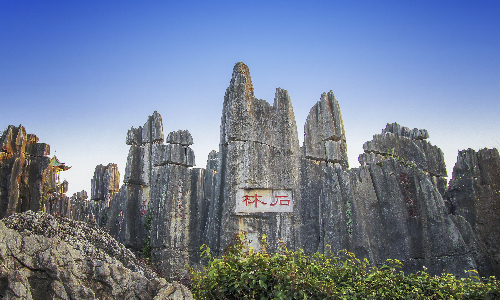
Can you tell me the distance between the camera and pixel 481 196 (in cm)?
1271

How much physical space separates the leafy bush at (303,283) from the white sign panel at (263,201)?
14.9 ft

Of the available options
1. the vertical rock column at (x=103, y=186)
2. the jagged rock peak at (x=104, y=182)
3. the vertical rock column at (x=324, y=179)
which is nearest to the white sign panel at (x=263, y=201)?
the vertical rock column at (x=324, y=179)

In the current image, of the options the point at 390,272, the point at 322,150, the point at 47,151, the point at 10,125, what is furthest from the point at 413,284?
the point at 10,125

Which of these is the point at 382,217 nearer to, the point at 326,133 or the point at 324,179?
the point at 324,179

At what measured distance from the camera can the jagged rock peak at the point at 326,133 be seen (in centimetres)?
1120

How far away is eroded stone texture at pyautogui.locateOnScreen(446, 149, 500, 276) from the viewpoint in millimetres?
11719

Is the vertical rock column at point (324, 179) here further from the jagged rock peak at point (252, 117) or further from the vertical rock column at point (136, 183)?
the vertical rock column at point (136, 183)

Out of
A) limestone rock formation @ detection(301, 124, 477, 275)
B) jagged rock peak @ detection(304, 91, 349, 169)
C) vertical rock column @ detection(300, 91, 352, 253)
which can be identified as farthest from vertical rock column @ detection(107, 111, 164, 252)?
limestone rock formation @ detection(301, 124, 477, 275)

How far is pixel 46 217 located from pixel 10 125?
5780mm

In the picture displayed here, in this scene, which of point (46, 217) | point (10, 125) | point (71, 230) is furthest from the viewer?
point (10, 125)

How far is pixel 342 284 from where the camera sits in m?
5.46

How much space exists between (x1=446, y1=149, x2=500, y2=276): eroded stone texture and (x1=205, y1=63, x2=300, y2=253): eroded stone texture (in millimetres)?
5993

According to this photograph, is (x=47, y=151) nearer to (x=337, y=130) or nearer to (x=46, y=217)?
(x=46, y=217)

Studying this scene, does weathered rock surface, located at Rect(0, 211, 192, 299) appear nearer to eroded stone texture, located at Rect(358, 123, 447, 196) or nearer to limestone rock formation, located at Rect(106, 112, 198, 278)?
limestone rock formation, located at Rect(106, 112, 198, 278)
